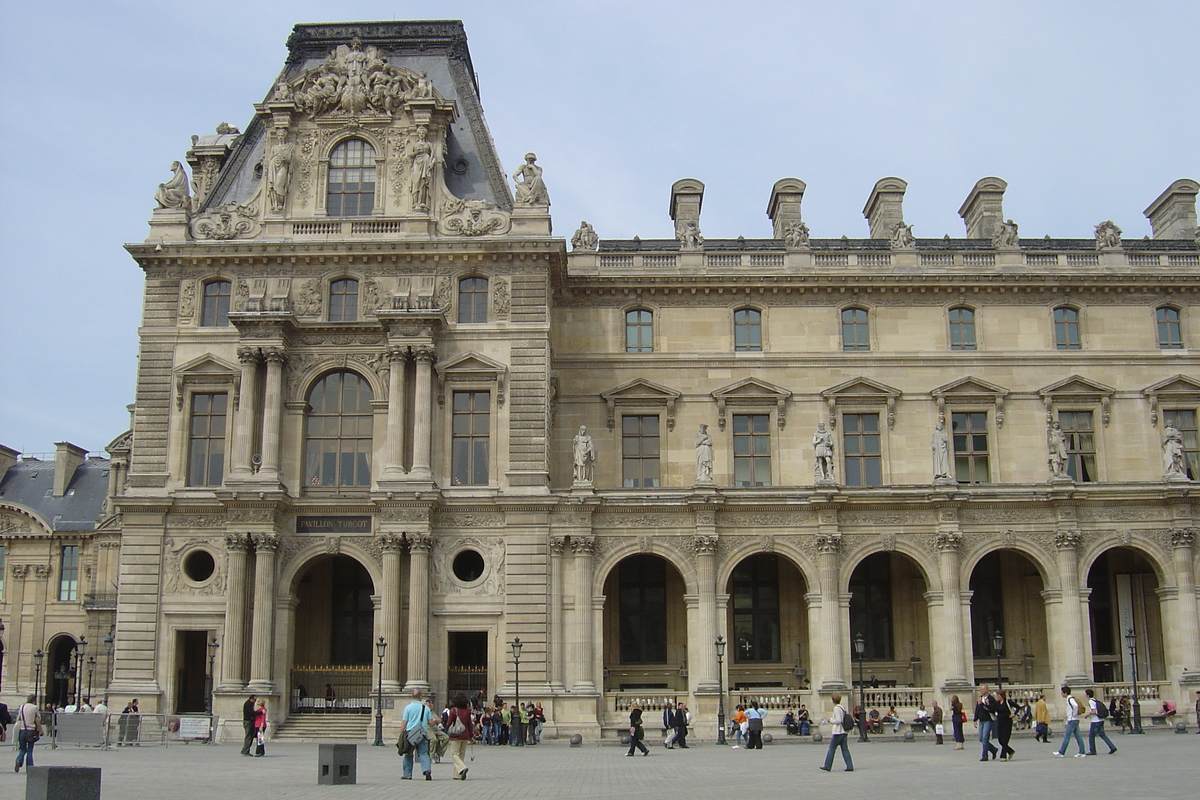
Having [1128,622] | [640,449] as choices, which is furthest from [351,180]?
[1128,622]

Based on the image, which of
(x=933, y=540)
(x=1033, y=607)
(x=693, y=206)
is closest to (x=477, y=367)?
(x=693, y=206)

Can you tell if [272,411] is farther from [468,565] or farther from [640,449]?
[640,449]

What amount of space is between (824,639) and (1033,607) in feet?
30.3

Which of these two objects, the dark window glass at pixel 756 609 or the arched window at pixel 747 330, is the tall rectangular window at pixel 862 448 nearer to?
the arched window at pixel 747 330

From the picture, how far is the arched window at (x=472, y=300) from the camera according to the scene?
43.0 m

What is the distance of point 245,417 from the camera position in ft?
136

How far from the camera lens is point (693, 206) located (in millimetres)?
49844

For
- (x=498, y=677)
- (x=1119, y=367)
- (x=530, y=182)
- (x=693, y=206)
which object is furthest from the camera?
(x=693, y=206)

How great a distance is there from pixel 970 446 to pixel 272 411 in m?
24.7

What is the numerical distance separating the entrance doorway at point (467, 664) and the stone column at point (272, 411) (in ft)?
26.1

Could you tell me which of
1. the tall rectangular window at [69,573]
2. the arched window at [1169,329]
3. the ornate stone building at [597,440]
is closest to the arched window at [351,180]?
the ornate stone building at [597,440]

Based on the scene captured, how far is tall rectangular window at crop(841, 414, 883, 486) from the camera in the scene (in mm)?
45594

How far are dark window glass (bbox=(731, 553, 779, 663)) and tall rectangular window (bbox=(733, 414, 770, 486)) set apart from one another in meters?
2.93

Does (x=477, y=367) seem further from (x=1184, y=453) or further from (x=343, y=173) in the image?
(x=1184, y=453)
